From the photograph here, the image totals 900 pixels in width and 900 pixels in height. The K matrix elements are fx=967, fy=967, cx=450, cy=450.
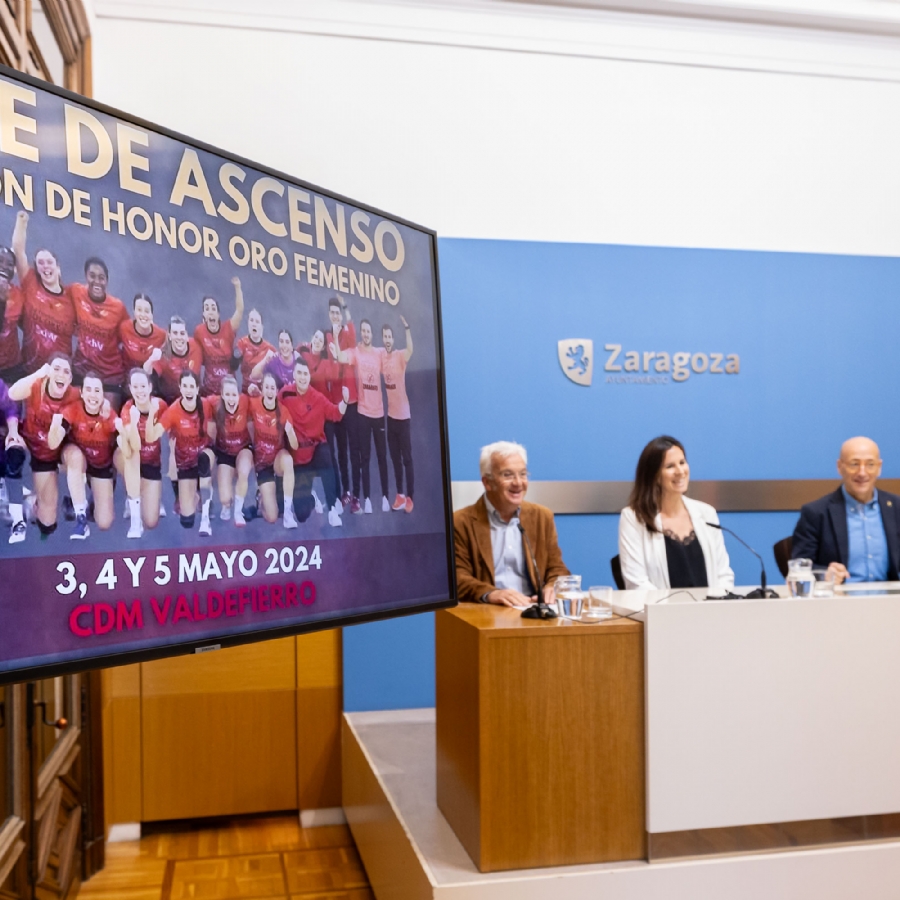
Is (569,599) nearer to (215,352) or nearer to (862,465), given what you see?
(215,352)

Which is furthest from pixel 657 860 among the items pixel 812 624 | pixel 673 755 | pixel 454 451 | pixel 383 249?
pixel 454 451

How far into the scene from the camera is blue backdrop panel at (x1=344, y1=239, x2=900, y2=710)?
4289 mm

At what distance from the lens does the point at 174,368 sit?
5.43 ft

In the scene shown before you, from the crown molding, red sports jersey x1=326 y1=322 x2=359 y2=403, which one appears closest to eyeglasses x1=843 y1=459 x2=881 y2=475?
the crown molding

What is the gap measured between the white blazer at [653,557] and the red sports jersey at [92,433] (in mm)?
2313

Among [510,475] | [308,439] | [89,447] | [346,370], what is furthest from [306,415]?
[510,475]

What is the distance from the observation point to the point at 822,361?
15.2ft

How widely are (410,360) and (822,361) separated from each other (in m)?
3.15

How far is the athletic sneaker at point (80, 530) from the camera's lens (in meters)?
1.50

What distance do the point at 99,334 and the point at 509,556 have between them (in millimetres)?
2275

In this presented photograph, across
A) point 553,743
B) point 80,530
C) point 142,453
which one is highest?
point 142,453

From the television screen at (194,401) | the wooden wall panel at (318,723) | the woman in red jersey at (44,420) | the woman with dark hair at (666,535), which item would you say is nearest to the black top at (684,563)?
the woman with dark hair at (666,535)

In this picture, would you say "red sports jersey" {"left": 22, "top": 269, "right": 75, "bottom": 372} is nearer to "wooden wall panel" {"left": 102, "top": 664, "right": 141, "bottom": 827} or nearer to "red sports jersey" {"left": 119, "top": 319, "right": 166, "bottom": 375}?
"red sports jersey" {"left": 119, "top": 319, "right": 166, "bottom": 375}

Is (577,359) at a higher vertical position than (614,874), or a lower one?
higher
